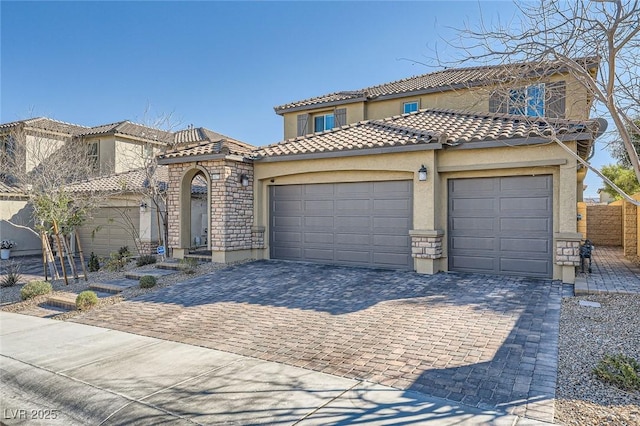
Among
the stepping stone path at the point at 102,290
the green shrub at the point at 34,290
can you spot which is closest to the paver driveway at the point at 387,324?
the stepping stone path at the point at 102,290

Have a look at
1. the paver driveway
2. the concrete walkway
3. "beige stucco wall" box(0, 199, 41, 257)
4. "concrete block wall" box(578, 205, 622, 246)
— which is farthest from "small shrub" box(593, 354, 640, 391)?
"beige stucco wall" box(0, 199, 41, 257)

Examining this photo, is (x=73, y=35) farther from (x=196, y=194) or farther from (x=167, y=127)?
(x=196, y=194)

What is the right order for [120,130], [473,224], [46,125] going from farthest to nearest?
[120,130]
[46,125]
[473,224]

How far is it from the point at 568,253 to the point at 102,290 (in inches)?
473

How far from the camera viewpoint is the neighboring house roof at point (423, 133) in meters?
10.3

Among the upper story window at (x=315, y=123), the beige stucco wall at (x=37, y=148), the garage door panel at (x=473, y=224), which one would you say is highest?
the upper story window at (x=315, y=123)

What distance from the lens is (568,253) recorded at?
9.66 m

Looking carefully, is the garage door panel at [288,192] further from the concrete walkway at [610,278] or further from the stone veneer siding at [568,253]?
the concrete walkway at [610,278]

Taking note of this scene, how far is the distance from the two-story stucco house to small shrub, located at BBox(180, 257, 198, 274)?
725 mm

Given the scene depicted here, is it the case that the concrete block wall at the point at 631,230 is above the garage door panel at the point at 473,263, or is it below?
above

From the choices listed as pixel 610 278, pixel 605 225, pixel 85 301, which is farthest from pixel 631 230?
pixel 85 301

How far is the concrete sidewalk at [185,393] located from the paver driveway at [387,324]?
0.32 metres

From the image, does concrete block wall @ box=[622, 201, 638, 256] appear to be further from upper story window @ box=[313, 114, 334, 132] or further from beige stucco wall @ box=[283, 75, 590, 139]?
upper story window @ box=[313, 114, 334, 132]

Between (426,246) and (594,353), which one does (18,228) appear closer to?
(426,246)
